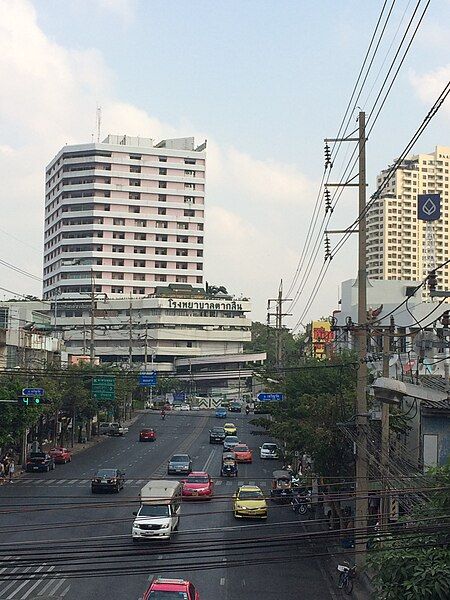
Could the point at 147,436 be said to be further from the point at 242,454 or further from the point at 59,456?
the point at 59,456

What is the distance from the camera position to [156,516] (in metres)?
35.5

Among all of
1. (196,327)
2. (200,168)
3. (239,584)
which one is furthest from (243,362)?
(239,584)

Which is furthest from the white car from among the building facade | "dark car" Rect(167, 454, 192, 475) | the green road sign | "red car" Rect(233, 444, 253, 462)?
the building facade

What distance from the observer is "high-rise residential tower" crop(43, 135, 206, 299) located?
166875 mm

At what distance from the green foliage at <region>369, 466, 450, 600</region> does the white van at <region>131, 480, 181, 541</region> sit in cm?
1436

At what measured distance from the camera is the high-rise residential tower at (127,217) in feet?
547

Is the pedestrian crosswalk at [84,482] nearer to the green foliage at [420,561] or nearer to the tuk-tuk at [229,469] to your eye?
the tuk-tuk at [229,469]

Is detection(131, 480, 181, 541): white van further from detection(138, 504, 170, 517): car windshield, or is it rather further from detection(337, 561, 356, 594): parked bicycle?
detection(337, 561, 356, 594): parked bicycle

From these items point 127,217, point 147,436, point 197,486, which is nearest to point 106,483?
point 197,486

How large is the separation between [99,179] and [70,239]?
12.1 metres

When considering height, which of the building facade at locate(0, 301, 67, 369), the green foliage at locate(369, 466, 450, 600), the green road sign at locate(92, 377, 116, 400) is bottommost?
the green foliage at locate(369, 466, 450, 600)

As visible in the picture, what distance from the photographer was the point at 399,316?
9031 cm

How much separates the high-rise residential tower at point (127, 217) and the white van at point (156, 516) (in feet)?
419

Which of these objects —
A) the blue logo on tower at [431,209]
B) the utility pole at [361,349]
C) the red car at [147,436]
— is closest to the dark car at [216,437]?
the red car at [147,436]
